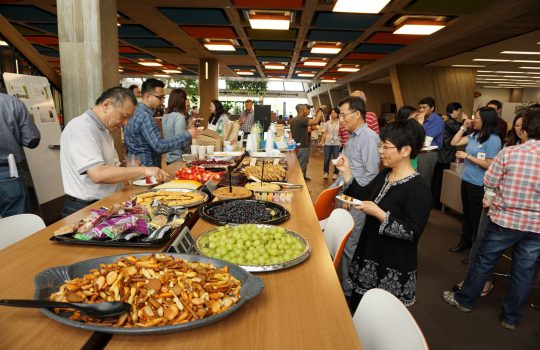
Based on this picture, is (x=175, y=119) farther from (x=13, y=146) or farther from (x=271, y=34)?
(x=271, y=34)

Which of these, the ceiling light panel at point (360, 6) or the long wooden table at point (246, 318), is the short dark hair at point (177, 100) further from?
the long wooden table at point (246, 318)

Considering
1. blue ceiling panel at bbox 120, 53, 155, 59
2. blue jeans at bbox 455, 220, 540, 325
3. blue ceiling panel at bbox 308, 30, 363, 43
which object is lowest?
blue jeans at bbox 455, 220, 540, 325

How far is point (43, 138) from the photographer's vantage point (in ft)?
14.8

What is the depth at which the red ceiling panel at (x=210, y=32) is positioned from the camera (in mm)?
8285

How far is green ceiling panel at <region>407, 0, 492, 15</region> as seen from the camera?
562 centimetres

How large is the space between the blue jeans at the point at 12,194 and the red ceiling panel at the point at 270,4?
4.41 m

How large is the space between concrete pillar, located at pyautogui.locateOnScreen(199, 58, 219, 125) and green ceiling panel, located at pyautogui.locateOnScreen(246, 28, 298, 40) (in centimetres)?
452

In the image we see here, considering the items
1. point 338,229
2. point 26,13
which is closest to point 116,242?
point 338,229

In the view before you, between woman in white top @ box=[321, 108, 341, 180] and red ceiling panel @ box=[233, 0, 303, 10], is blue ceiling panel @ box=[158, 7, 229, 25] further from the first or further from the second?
woman in white top @ box=[321, 108, 341, 180]

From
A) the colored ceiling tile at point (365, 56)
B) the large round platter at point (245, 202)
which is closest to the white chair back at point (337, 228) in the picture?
the large round platter at point (245, 202)

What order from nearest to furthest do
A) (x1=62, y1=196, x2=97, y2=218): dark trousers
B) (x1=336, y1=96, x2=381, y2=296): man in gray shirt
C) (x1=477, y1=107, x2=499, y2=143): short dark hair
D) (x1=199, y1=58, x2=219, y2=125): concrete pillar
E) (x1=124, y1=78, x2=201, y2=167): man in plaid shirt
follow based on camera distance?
(x1=62, y1=196, x2=97, y2=218): dark trousers → (x1=336, y1=96, x2=381, y2=296): man in gray shirt → (x1=124, y1=78, x2=201, y2=167): man in plaid shirt → (x1=477, y1=107, x2=499, y2=143): short dark hair → (x1=199, y1=58, x2=219, y2=125): concrete pillar

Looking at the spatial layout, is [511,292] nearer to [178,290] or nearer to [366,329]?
[366,329]

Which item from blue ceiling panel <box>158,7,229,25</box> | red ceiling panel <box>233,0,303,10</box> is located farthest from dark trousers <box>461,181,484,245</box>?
blue ceiling panel <box>158,7,229,25</box>

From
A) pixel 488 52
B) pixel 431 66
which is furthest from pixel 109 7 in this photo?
pixel 431 66
